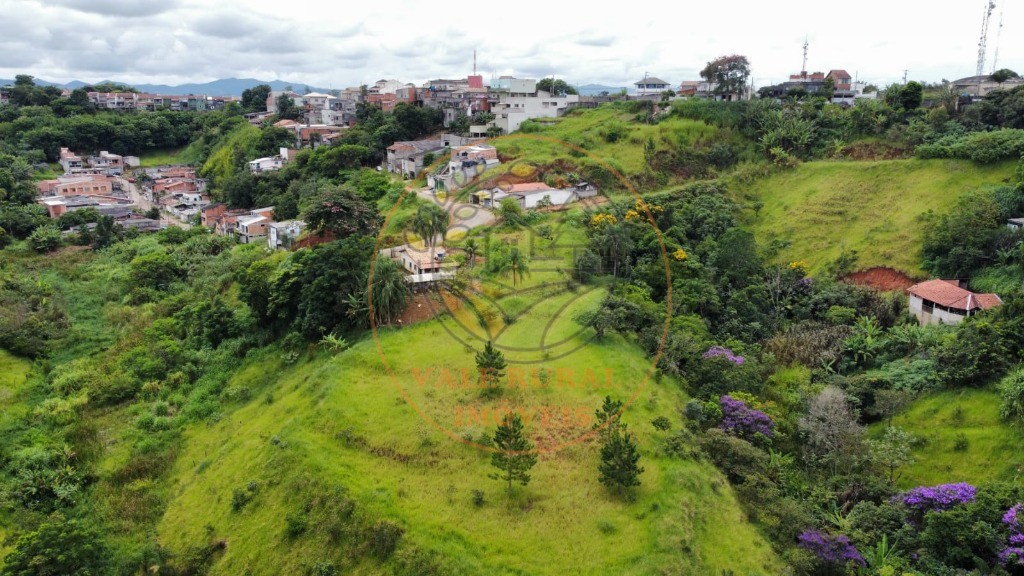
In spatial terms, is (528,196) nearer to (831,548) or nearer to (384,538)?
(384,538)

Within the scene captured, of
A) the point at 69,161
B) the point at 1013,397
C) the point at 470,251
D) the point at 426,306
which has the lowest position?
the point at 1013,397

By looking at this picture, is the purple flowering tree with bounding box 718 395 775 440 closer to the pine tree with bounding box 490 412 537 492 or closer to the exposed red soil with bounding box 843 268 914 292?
the pine tree with bounding box 490 412 537 492

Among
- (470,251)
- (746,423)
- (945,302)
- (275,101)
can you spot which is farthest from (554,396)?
(275,101)

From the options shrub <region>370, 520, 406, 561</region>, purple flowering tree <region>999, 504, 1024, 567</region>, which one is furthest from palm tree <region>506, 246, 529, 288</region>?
purple flowering tree <region>999, 504, 1024, 567</region>

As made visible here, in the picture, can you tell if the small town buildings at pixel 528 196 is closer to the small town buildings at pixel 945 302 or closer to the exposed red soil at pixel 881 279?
the exposed red soil at pixel 881 279

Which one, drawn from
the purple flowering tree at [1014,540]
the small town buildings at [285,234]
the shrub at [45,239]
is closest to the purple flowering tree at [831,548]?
the purple flowering tree at [1014,540]

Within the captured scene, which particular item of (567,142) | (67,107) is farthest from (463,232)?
(67,107)
